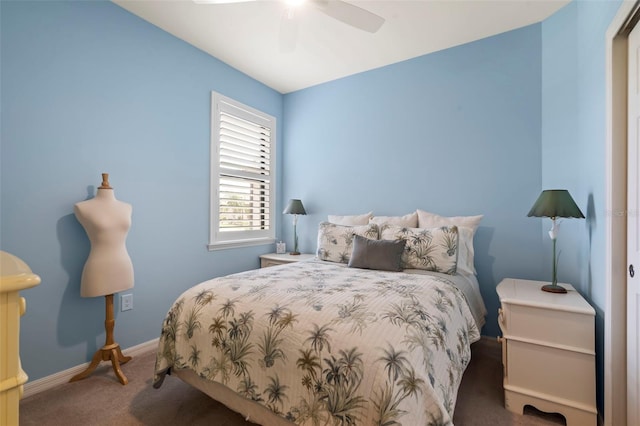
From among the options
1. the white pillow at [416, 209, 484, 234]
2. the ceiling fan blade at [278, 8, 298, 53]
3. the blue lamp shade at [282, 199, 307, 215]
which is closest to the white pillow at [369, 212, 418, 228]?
the white pillow at [416, 209, 484, 234]

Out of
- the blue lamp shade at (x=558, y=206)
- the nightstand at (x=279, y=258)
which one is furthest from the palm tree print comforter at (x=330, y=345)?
the nightstand at (x=279, y=258)

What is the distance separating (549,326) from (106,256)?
2.85m

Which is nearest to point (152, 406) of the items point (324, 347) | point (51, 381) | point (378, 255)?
point (51, 381)

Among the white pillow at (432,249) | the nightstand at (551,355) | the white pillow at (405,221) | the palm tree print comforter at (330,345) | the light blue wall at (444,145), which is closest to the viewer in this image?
the palm tree print comforter at (330,345)

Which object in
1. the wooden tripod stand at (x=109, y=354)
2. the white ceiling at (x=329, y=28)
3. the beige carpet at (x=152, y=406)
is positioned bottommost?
the beige carpet at (x=152, y=406)

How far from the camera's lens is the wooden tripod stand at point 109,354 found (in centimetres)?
205

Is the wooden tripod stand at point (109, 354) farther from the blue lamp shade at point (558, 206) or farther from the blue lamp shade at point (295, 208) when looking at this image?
the blue lamp shade at point (558, 206)

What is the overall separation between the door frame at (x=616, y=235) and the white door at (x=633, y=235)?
3 centimetres

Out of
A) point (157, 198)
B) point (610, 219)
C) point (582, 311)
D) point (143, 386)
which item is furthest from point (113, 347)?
point (610, 219)

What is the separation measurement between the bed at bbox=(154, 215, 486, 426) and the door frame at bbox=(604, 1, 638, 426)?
63cm

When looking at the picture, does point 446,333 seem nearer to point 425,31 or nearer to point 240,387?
point 240,387

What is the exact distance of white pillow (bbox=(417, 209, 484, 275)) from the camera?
2.37m

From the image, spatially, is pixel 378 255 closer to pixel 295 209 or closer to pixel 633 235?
pixel 633 235

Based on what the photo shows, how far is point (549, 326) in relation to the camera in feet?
5.49
